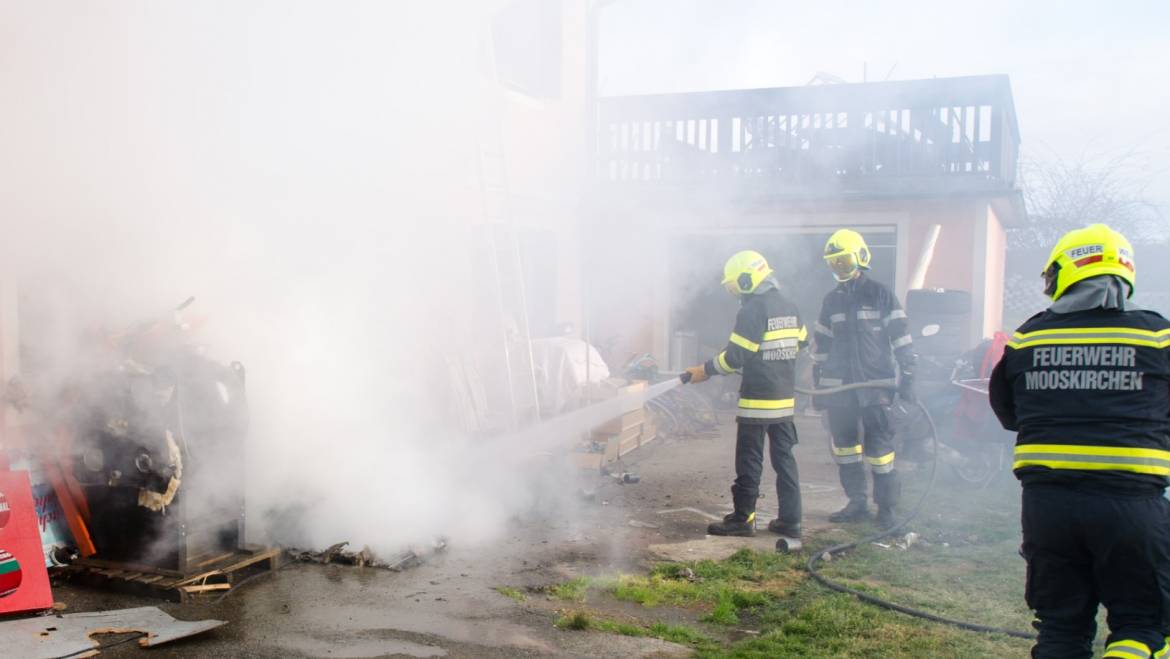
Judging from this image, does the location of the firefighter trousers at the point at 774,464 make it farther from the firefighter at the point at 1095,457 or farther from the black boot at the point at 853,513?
the firefighter at the point at 1095,457

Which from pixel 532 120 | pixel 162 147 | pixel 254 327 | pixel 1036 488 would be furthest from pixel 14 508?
pixel 532 120

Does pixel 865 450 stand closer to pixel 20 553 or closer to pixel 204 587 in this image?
pixel 204 587

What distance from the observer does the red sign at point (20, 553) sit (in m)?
3.84

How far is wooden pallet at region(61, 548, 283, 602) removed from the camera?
414cm

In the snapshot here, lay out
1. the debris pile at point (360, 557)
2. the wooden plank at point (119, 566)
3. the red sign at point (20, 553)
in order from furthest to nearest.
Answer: the debris pile at point (360, 557) < the wooden plank at point (119, 566) < the red sign at point (20, 553)

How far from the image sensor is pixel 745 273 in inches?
222

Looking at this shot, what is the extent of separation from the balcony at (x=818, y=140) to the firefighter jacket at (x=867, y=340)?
→ 12.3ft

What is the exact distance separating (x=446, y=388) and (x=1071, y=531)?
4.88m

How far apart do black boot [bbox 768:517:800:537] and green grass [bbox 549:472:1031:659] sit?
0.10m

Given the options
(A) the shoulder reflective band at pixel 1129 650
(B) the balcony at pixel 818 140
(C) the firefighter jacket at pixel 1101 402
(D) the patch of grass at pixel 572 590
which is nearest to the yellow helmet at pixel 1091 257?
(C) the firefighter jacket at pixel 1101 402

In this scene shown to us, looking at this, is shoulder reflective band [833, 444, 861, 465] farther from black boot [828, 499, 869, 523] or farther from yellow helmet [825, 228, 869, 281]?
yellow helmet [825, 228, 869, 281]

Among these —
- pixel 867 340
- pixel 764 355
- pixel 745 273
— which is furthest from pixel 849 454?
pixel 745 273

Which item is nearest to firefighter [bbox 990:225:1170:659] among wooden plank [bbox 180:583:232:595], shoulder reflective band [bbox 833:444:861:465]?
shoulder reflective band [bbox 833:444:861:465]

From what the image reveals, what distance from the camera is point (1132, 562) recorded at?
2.74 meters
